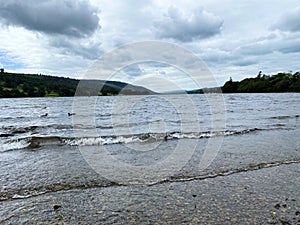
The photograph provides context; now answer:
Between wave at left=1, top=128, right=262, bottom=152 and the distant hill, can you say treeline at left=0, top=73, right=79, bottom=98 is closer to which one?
the distant hill

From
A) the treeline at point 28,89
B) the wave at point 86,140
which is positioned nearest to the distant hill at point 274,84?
the treeline at point 28,89

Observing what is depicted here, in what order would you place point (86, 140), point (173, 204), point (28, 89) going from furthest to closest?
point (28, 89)
point (86, 140)
point (173, 204)

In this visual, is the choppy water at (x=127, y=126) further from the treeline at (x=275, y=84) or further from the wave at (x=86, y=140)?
the treeline at (x=275, y=84)

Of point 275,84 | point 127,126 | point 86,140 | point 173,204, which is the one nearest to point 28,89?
point 127,126

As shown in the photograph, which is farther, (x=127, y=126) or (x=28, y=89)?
(x=28, y=89)

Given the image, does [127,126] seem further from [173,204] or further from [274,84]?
[274,84]

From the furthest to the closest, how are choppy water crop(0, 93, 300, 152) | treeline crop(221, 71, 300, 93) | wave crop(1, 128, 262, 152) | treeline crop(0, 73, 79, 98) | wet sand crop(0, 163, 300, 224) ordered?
treeline crop(0, 73, 79, 98) → treeline crop(221, 71, 300, 93) → choppy water crop(0, 93, 300, 152) → wave crop(1, 128, 262, 152) → wet sand crop(0, 163, 300, 224)

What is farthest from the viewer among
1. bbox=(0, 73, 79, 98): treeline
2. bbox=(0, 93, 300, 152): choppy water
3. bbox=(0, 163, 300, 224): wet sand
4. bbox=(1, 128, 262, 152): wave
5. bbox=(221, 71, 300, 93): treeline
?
bbox=(0, 73, 79, 98): treeline

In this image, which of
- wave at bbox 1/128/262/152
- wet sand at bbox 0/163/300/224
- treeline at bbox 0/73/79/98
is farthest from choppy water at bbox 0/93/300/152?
treeline at bbox 0/73/79/98

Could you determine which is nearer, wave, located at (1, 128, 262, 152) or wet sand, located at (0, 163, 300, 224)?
wet sand, located at (0, 163, 300, 224)

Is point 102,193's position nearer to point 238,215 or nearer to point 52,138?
point 238,215

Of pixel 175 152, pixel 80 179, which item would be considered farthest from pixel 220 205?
pixel 175 152

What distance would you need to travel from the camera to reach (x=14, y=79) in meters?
174


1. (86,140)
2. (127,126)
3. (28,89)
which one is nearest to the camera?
(86,140)
